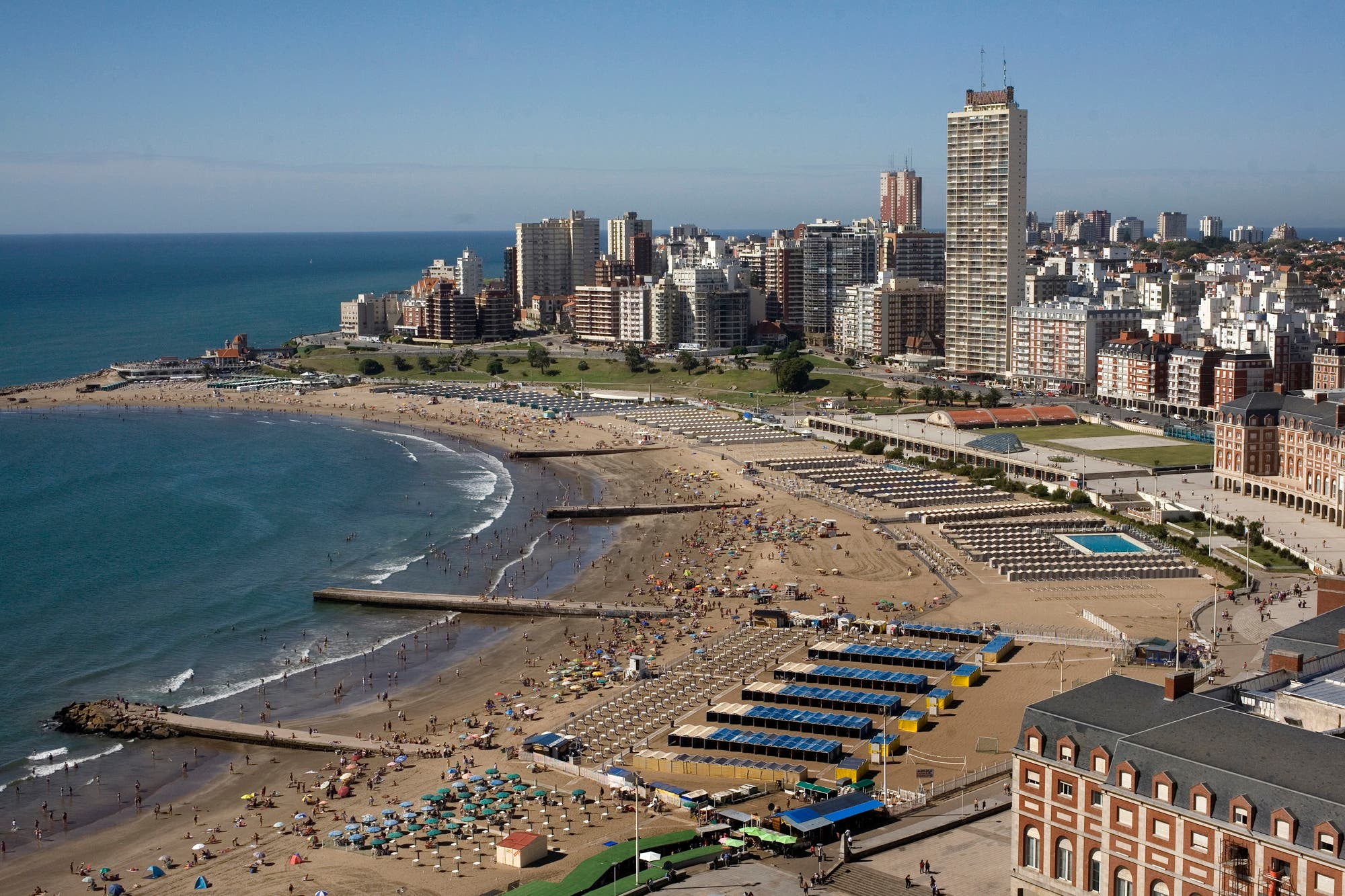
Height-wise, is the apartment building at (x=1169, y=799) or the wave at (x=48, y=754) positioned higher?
the apartment building at (x=1169, y=799)

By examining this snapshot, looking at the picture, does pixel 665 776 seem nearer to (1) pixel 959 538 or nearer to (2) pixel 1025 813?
(2) pixel 1025 813

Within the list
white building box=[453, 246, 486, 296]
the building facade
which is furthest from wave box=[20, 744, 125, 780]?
white building box=[453, 246, 486, 296]

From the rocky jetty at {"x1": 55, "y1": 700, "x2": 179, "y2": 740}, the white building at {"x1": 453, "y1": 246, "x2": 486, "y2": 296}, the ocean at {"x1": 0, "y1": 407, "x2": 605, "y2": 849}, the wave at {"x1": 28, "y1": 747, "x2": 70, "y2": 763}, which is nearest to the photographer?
the wave at {"x1": 28, "y1": 747, "x2": 70, "y2": 763}

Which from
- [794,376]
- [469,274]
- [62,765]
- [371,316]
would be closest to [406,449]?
[794,376]

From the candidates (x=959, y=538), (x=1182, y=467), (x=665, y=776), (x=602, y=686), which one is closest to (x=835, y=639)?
(x=602, y=686)

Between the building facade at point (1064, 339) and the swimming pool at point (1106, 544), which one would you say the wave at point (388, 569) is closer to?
the swimming pool at point (1106, 544)

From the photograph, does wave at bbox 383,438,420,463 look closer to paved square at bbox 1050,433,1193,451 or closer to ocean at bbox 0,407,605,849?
ocean at bbox 0,407,605,849

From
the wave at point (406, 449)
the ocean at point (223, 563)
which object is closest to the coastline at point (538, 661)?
the ocean at point (223, 563)
